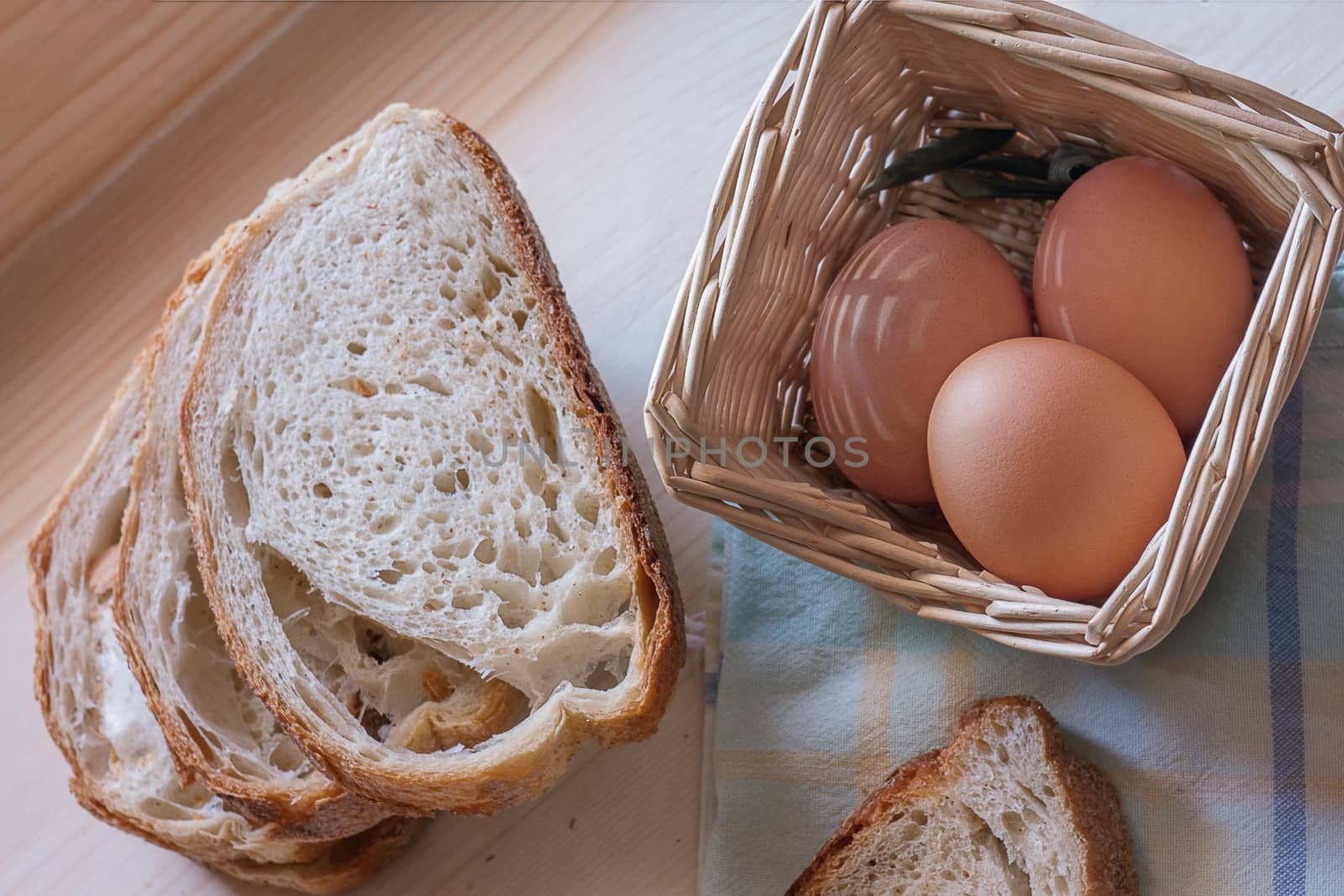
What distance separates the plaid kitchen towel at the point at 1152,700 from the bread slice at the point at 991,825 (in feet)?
0.11

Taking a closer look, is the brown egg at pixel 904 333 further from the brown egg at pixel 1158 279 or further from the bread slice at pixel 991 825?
the bread slice at pixel 991 825

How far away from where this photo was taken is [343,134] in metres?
1.30

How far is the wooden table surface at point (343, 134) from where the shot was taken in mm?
1105

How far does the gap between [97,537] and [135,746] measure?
21cm

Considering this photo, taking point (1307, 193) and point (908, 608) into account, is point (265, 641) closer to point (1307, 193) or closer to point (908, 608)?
point (908, 608)

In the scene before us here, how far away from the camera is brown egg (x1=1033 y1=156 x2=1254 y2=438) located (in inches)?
33.3

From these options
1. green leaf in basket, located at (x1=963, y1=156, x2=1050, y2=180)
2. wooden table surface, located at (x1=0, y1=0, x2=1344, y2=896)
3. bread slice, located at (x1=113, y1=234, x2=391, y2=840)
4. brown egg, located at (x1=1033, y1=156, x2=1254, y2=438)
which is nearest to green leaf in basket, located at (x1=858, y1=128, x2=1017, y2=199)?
green leaf in basket, located at (x1=963, y1=156, x2=1050, y2=180)

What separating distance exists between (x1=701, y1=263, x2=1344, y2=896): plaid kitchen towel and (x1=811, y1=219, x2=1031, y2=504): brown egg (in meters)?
0.18

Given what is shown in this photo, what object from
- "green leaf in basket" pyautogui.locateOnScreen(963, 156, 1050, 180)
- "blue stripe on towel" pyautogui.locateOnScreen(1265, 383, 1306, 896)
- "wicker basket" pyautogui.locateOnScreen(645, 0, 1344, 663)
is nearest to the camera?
"wicker basket" pyautogui.locateOnScreen(645, 0, 1344, 663)

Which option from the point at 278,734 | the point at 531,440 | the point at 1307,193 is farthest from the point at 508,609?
the point at 1307,193

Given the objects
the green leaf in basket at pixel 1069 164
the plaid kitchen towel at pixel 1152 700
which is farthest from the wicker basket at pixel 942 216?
the plaid kitchen towel at pixel 1152 700

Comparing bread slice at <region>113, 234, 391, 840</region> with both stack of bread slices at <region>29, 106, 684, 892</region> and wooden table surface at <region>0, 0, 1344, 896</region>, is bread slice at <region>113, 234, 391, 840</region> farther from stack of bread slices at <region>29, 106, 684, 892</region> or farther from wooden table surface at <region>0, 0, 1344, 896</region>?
wooden table surface at <region>0, 0, 1344, 896</region>

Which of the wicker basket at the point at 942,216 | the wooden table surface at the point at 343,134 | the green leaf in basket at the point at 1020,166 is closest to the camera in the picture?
the wicker basket at the point at 942,216

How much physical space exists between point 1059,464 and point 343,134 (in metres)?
0.89
